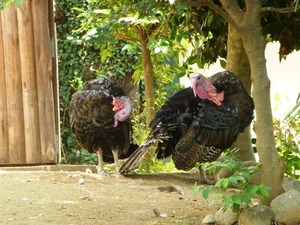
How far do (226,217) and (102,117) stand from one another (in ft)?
9.68

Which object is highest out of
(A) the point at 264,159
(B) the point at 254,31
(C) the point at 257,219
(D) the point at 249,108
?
(B) the point at 254,31

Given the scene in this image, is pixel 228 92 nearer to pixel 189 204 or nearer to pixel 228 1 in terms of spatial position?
pixel 189 204

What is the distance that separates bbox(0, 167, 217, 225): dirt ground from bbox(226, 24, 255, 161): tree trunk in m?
0.58

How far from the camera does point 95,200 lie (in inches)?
197

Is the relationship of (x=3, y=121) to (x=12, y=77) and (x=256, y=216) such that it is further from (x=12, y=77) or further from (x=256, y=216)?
(x=256, y=216)

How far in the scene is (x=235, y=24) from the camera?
4258 mm

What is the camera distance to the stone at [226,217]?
4027 mm

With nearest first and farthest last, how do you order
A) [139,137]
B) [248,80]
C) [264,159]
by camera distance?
1. [264,159]
2. [248,80]
3. [139,137]

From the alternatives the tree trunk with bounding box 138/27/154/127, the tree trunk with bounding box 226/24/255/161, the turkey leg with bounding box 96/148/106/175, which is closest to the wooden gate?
the turkey leg with bounding box 96/148/106/175

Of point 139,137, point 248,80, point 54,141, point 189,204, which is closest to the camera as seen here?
point 189,204

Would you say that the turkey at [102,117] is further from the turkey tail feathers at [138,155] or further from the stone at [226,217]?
the stone at [226,217]

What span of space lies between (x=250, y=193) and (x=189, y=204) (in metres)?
1.37


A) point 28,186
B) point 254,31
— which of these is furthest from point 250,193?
point 28,186

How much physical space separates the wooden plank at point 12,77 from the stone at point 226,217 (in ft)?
10.9
